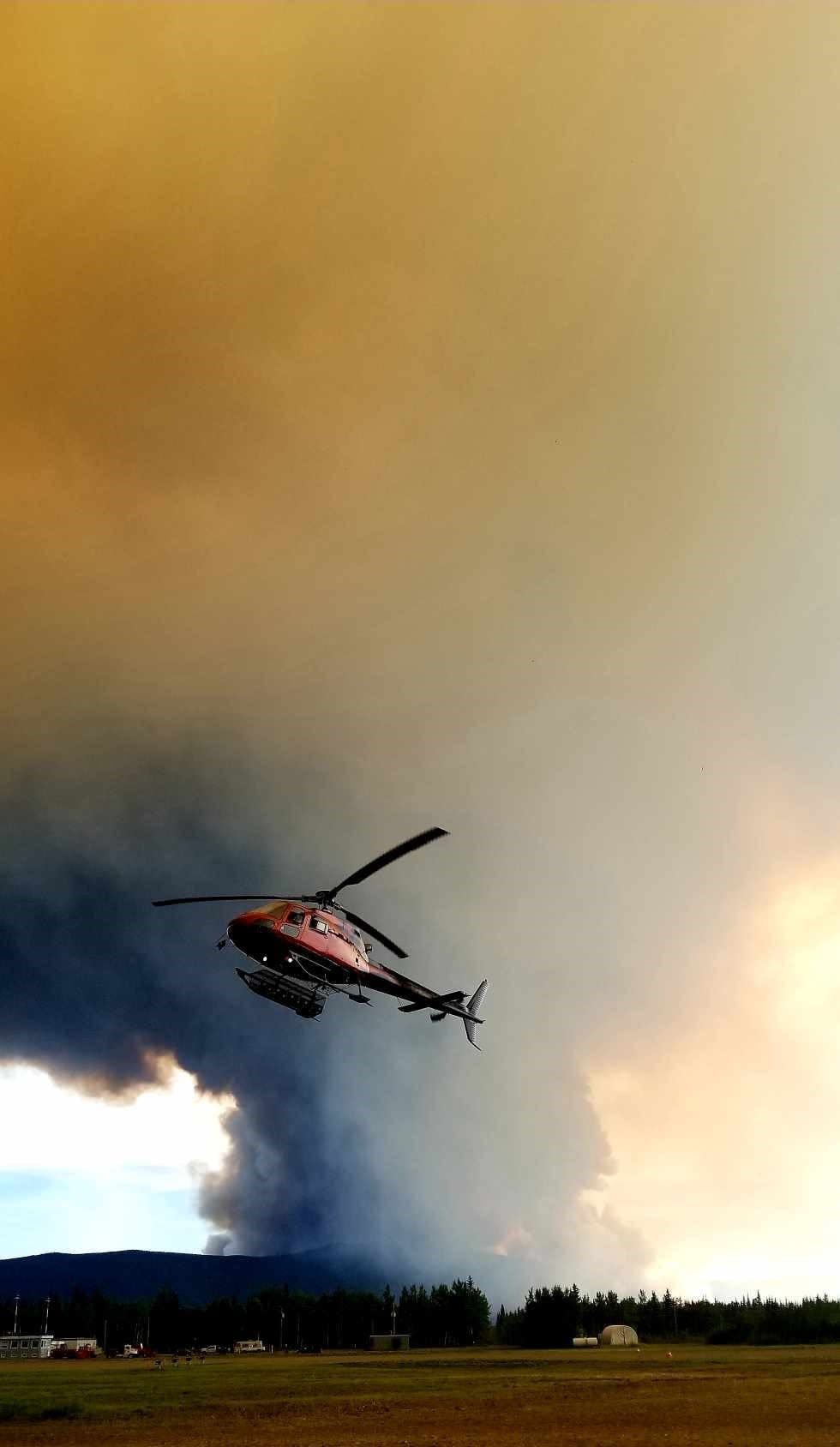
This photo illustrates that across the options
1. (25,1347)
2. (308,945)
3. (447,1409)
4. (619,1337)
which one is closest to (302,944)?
(308,945)

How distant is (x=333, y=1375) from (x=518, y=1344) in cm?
12488

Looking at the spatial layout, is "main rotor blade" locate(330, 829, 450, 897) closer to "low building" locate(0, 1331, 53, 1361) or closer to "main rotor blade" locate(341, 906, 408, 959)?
"main rotor blade" locate(341, 906, 408, 959)

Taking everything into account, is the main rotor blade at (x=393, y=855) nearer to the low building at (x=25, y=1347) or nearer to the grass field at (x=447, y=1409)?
the grass field at (x=447, y=1409)

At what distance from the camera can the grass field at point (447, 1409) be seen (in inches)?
1352

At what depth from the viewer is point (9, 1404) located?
5359 centimetres

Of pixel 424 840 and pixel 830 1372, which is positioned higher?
pixel 424 840

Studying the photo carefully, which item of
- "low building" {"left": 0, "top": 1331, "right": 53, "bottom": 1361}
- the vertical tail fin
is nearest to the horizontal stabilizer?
the vertical tail fin

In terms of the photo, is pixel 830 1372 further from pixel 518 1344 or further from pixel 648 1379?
pixel 518 1344

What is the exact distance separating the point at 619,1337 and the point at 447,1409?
545 feet

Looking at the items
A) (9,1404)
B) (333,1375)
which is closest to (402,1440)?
(9,1404)

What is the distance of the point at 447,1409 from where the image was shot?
45594 mm

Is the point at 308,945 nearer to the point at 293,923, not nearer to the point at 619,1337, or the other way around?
the point at 293,923

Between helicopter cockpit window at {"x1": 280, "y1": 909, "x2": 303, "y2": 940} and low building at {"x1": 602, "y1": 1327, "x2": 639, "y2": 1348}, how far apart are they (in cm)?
16714

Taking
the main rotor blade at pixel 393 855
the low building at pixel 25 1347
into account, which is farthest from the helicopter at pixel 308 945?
the low building at pixel 25 1347
